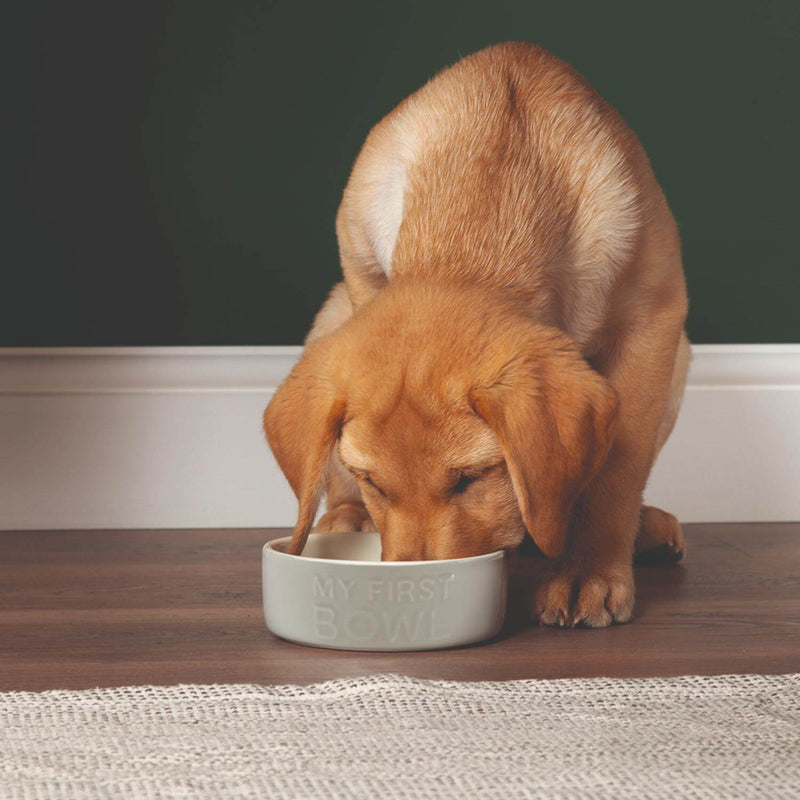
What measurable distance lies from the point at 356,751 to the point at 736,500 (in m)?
2.22

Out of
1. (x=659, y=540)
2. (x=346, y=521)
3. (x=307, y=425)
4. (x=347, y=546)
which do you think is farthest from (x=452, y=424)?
(x=659, y=540)

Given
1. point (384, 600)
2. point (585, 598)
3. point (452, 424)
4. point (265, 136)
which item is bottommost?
point (585, 598)

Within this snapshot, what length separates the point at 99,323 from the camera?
10.7 feet

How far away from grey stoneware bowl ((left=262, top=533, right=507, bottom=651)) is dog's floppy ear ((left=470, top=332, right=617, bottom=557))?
0.15m

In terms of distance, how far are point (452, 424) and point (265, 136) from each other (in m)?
1.69

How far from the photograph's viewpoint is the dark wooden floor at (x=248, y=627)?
1.87 meters

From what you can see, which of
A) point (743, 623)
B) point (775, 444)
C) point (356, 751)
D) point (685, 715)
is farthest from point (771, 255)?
point (356, 751)

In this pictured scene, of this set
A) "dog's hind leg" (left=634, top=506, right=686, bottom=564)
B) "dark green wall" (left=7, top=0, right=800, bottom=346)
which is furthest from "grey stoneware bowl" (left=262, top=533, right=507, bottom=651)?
"dark green wall" (left=7, top=0, right=800, bottom=346)

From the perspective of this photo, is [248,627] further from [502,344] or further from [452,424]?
[502,344]

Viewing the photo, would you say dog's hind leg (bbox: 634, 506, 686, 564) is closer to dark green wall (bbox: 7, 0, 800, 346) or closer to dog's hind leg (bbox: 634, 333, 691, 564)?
dog's hind leg (bbox: 634, 333, 691, 564)

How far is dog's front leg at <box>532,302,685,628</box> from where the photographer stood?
221 cm

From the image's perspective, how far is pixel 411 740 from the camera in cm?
148

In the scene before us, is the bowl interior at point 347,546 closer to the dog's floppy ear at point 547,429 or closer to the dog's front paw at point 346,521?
the dog's front paw at point 346,521

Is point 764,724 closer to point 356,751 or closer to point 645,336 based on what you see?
point 356,751
